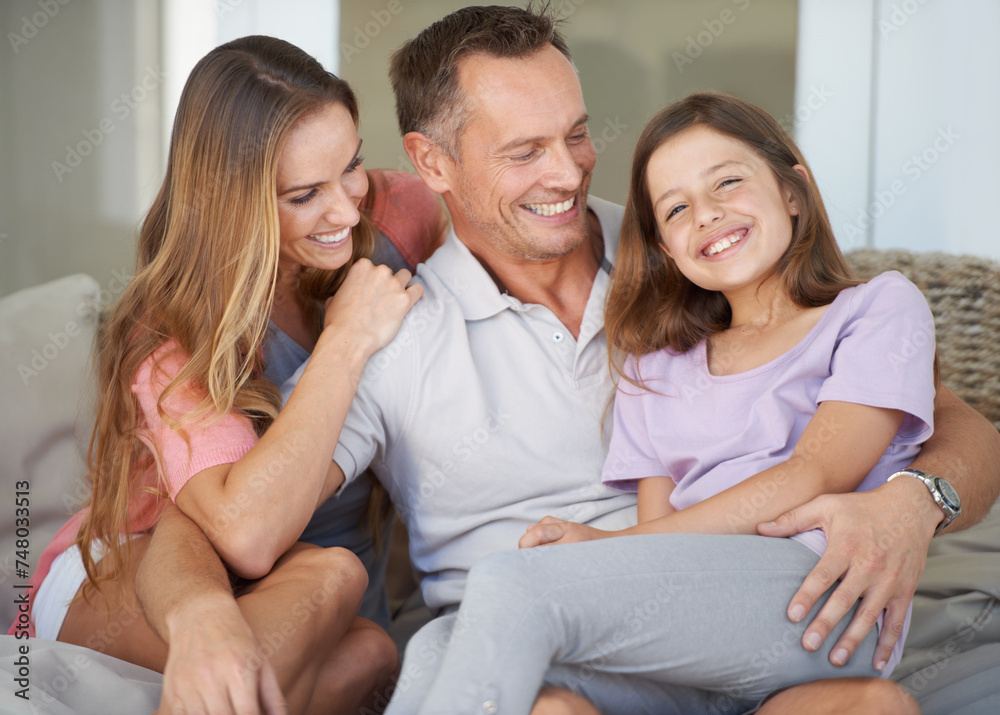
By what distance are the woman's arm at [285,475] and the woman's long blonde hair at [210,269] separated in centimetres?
A: 11

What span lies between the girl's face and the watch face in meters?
0.38

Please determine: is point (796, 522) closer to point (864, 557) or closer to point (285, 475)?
point (864, 557)

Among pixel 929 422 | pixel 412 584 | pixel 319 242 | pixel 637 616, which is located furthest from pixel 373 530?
pixel 929 422

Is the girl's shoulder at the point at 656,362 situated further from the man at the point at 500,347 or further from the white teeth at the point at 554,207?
the white teeth at the point at 554,207

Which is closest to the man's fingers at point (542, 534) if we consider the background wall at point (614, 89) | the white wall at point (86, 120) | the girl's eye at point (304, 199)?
the girl's eye at point (304, 199)

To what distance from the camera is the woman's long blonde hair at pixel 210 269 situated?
1369 mm

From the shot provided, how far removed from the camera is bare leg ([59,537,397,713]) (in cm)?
109

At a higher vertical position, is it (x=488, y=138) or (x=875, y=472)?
(x=488, y=138)

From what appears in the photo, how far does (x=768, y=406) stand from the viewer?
4.08ft

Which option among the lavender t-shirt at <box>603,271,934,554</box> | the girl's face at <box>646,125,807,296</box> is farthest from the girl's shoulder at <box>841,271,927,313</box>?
the girl's face at <box>646,125,807,296</box>

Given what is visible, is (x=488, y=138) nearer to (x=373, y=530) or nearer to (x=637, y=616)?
(x=373, y=530)

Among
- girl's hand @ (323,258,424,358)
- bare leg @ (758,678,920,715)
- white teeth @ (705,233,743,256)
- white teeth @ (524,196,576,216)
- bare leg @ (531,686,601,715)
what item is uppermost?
white teeth @ (524,196,576,216)

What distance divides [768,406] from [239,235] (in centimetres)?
84
